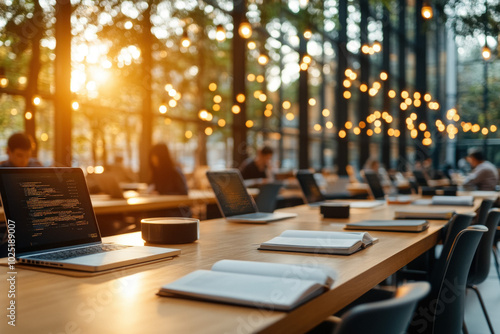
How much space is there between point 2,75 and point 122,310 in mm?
5079

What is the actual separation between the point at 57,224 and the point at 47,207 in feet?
0.20

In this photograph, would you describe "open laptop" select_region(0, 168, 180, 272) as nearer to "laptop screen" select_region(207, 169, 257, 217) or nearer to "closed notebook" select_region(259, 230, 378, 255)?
"closed notebook" select_region(259, 230, 378, 255)

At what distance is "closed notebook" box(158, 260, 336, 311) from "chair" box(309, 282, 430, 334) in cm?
20

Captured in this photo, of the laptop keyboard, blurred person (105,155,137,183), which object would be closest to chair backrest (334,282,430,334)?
the laptop keyboard

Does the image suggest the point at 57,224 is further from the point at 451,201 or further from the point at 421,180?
the point at 421,180

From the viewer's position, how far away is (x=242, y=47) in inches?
372

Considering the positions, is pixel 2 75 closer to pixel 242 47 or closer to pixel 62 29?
pixel 62 29

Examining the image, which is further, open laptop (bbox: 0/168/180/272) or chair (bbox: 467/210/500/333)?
chair (bbox: 467/210/500/333)

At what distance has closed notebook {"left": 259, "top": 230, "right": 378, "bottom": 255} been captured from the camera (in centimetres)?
169

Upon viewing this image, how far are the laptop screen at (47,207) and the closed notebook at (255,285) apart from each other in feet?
1.92

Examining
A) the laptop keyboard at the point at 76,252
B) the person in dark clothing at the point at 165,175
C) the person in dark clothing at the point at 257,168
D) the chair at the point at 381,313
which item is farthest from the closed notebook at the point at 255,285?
the person in dark clothing at the point at 257,168

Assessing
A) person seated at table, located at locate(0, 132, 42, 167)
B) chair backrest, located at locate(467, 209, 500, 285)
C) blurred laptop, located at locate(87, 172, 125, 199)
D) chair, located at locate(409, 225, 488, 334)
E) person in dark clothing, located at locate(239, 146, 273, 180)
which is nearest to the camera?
chair, located at locate(409, 225, 488, 334)

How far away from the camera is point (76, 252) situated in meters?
1.54

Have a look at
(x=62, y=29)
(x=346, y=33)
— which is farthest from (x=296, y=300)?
(x=346, y=33)
